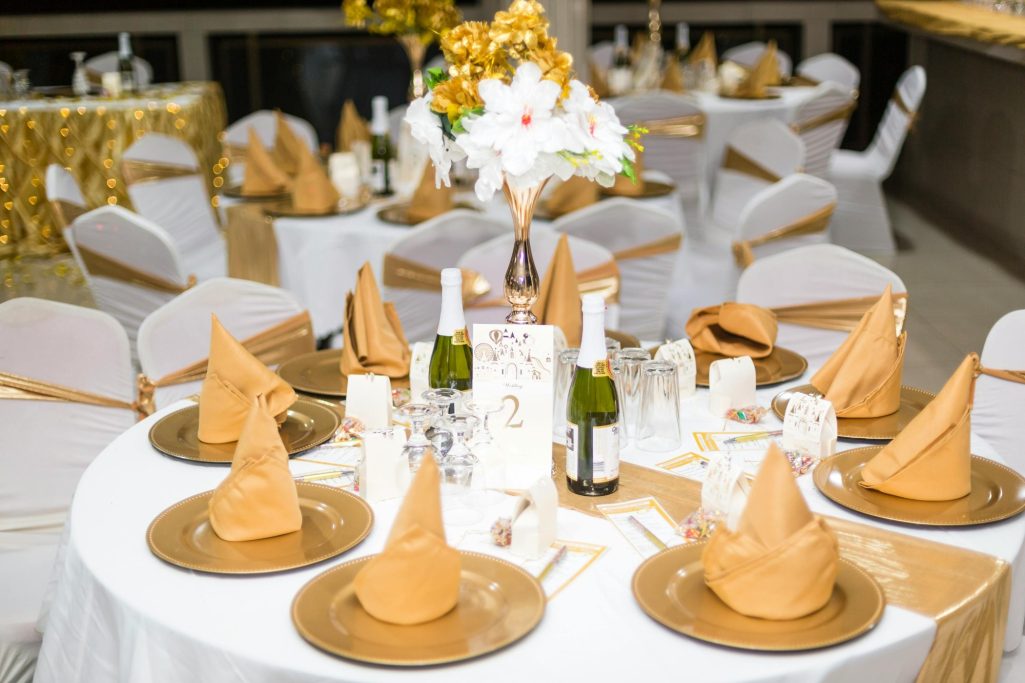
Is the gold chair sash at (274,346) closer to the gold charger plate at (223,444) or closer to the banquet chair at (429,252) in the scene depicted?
the gold charger plate at (223,444)

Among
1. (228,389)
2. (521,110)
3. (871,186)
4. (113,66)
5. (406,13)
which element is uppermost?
(406,13)

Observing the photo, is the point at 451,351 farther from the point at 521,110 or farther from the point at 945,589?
the point at 945,589

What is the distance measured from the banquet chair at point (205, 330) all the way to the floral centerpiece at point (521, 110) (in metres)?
1.00

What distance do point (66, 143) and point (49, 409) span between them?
4.55 m

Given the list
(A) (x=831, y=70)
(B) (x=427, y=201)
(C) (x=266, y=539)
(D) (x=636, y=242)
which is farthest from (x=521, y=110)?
(A) (x=831, y=70)

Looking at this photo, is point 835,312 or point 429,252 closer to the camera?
point 835,312

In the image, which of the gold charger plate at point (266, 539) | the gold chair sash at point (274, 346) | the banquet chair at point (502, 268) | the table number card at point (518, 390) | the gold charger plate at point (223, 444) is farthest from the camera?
the banquet chair at point (502, 268)

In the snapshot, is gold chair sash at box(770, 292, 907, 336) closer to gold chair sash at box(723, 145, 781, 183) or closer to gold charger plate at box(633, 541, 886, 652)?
gold charger plate at box(633, 541, 886, 652)

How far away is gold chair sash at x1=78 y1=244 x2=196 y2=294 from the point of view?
381cm

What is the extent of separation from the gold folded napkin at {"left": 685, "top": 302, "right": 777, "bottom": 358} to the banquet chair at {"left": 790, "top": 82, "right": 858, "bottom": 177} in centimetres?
392

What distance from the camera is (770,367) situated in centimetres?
256

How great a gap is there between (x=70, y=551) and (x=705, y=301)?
119 inches

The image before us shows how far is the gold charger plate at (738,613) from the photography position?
149 centimetres

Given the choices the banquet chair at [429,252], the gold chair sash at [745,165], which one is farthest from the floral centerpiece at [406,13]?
the gold chair sash at [745,165]
